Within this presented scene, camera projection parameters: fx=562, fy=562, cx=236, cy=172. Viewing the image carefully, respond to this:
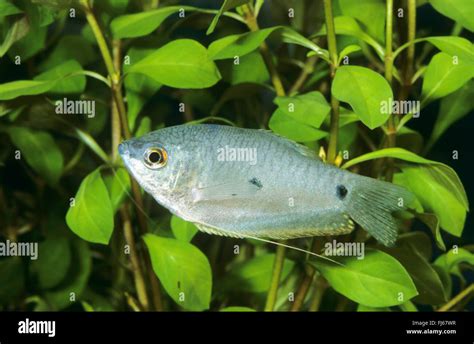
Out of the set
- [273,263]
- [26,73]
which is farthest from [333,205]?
[26,73]

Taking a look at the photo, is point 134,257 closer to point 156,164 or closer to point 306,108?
point 156,164

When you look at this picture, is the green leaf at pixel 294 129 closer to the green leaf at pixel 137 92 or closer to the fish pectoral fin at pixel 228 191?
the fish pectoral fin at pixel 228 191

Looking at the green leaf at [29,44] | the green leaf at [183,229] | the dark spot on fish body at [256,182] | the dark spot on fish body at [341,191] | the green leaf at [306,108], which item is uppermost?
the green leaf at [29,44]

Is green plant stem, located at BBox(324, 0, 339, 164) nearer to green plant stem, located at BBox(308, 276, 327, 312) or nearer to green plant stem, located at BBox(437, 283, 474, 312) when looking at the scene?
green plant stem, located at BBox(308, 276, 327, 312)

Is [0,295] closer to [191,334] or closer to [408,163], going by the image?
[191,334]

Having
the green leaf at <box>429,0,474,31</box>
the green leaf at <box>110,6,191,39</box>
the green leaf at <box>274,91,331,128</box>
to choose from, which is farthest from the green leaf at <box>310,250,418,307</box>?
the green leaf at <box>110,6,191,39</box>

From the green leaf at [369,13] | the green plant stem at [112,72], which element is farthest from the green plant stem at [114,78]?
the green leaf at [369,13]

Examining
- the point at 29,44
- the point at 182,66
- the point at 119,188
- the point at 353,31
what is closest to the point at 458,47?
the point at 353,31
